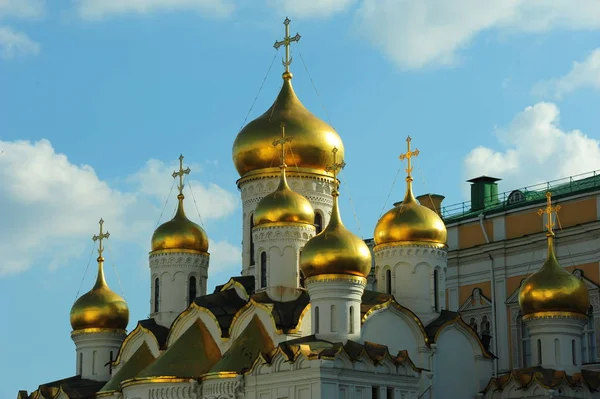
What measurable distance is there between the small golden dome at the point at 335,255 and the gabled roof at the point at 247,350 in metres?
1.67

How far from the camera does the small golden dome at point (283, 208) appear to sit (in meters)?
30.6

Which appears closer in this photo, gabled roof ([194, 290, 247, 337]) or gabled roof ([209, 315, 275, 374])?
gabled roof ([209, 315, 275, 374])

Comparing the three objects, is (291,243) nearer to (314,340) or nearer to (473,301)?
(314,340)

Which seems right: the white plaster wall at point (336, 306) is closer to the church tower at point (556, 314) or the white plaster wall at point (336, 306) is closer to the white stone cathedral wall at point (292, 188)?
the church tower at point (556, 314)

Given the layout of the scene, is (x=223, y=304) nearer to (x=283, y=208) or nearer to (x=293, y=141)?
(x=283, y=208)

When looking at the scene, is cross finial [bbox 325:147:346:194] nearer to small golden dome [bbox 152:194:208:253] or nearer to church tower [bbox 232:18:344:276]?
church tower [bbox 232:18:344:276]

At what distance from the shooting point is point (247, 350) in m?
28.8

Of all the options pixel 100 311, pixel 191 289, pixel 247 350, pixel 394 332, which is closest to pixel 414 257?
pixel 394 332

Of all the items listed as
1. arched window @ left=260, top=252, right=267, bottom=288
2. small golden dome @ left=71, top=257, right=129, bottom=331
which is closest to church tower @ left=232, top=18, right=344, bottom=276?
arched window @ left=260, top=252, right=267, bottom=288

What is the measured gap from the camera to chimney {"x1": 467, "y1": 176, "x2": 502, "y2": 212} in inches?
1565

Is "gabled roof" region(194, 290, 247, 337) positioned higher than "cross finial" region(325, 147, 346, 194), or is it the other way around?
"cross finial" region(325, 147, 346, 194)

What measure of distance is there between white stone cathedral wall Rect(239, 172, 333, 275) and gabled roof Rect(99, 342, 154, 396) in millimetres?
3080

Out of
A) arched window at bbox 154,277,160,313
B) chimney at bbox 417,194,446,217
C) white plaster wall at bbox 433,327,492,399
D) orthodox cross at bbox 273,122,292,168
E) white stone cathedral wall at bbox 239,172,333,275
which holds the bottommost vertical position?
white plaster wall at bbox 433,327,492,399

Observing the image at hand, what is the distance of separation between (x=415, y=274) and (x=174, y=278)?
621cm
